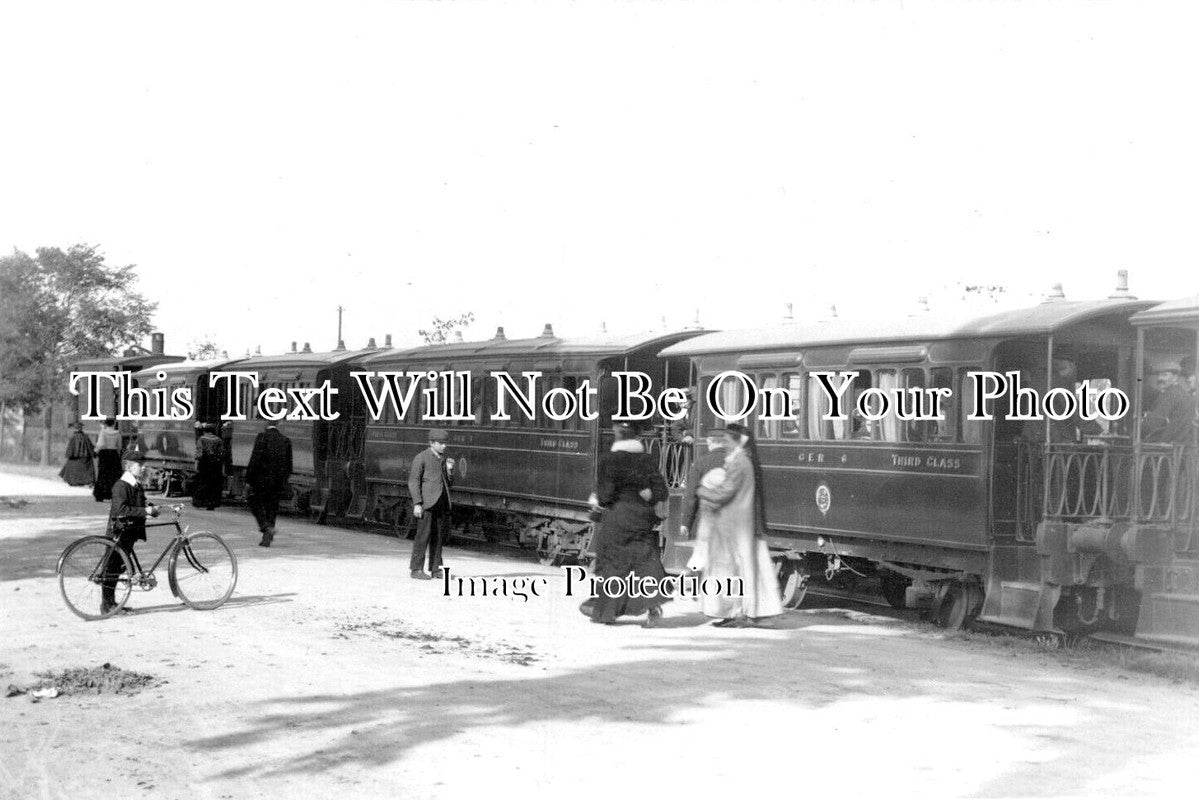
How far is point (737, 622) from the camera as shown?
12867mm

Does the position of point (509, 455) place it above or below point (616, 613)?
above

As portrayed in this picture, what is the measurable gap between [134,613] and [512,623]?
3467mm

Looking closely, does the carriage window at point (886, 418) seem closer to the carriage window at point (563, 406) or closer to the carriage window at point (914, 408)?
the carriage window at point (914, 408)

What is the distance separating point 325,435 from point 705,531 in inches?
616

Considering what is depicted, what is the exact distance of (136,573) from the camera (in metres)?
12.9

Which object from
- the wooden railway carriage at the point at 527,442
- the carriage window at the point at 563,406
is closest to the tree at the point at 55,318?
the wooden railway carriage at the point at 527,442

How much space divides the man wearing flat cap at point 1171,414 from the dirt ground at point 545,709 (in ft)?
8.26

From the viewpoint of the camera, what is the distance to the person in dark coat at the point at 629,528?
12.7m

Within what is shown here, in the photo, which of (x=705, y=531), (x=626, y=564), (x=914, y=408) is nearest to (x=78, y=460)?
(x=626, y=564)

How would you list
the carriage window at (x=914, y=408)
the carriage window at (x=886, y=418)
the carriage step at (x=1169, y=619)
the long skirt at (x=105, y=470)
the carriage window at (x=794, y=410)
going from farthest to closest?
1. the long skirt at (x=105, y=470)
2. the carriage window at (x=794, y=410)
3. the carriage window at (x=886, y=418)
4. the carriage window at (x=914, y=408)
5. the carriage step at (x=1169, y=619)

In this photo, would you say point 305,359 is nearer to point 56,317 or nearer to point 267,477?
point 267,477

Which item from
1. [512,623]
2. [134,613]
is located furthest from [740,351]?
[134,613]

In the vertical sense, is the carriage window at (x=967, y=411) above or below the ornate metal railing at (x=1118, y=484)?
above

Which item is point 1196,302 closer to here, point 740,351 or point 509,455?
point 740,351
